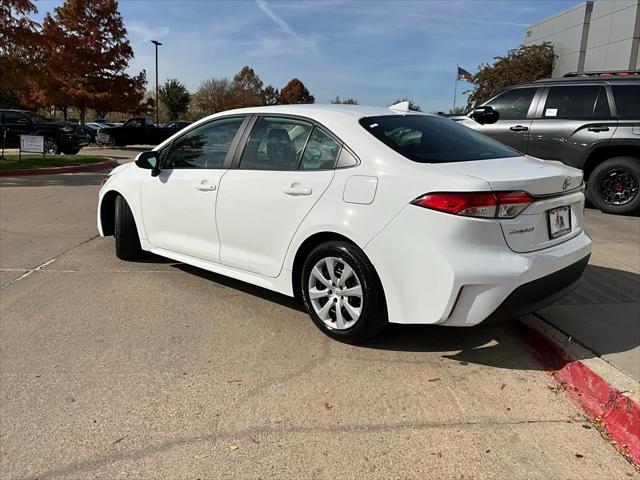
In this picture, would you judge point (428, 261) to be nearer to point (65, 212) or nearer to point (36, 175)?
point (65, 212)

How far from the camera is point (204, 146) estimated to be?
467 centimetres

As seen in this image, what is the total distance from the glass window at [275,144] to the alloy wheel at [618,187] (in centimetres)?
600

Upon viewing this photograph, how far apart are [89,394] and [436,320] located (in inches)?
80.2

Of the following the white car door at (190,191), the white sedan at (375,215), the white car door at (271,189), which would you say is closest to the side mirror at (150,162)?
the white car door at (190,191)

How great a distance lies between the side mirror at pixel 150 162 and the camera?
16.3 ft

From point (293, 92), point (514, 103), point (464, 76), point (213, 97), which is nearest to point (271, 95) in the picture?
point (293, 92)

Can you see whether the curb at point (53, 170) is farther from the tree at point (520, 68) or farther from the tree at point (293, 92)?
the tree at point (293, 92)

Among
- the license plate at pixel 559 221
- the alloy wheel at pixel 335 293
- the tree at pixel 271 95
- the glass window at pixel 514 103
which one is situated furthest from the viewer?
the tree at pixel 271 95

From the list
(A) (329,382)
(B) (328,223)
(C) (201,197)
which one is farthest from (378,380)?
(C) (201,197)

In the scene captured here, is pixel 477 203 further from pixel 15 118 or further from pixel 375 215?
pixel 15 118

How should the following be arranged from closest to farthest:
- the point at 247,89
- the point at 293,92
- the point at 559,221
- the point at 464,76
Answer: the point at 559,221 → the point at 464,76 → the point at 247,89 → the point at 293,92

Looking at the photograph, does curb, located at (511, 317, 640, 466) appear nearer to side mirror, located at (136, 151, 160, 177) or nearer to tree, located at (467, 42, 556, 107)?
side mirror, located at (136, 151, 160, 177)

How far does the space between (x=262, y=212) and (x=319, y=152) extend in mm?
615

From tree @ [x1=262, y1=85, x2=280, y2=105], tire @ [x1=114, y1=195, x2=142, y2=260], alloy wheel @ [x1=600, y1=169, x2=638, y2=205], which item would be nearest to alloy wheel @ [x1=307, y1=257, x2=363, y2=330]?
tire @ [x1=114, y1=195, x2=142, y2=260]
